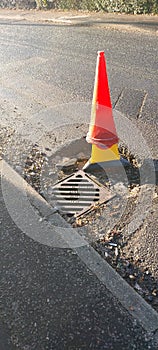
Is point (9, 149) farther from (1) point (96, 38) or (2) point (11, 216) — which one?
(1) point (96, 38)

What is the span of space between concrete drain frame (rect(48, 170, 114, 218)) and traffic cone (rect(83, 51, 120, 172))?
0.20 metres

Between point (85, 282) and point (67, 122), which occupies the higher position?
point (67, 122)

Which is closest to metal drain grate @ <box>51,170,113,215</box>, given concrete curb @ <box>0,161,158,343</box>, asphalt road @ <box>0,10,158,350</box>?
concrete curb @ <box>0,161,158,343</box>

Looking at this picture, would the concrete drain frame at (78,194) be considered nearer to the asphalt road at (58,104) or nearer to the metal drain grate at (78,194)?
the metal drain grate at (78,194)

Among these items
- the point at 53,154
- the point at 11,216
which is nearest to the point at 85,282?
the point at 11,216

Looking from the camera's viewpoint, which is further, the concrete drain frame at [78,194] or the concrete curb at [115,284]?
the concrete drain frame at [78,194]

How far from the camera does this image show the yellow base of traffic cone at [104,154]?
374 cm

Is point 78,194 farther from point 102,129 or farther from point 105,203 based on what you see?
point 102,129

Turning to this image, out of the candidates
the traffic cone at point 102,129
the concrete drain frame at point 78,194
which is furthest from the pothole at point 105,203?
the traffic cone at point 102,129

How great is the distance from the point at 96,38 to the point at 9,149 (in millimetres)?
5403

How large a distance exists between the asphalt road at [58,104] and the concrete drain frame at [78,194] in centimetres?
51

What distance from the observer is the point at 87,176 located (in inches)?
147

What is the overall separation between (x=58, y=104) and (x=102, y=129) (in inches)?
75.6

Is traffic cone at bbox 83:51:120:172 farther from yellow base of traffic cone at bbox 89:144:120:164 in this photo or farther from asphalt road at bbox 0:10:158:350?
asphalt road at bbox 0:10:158:350
